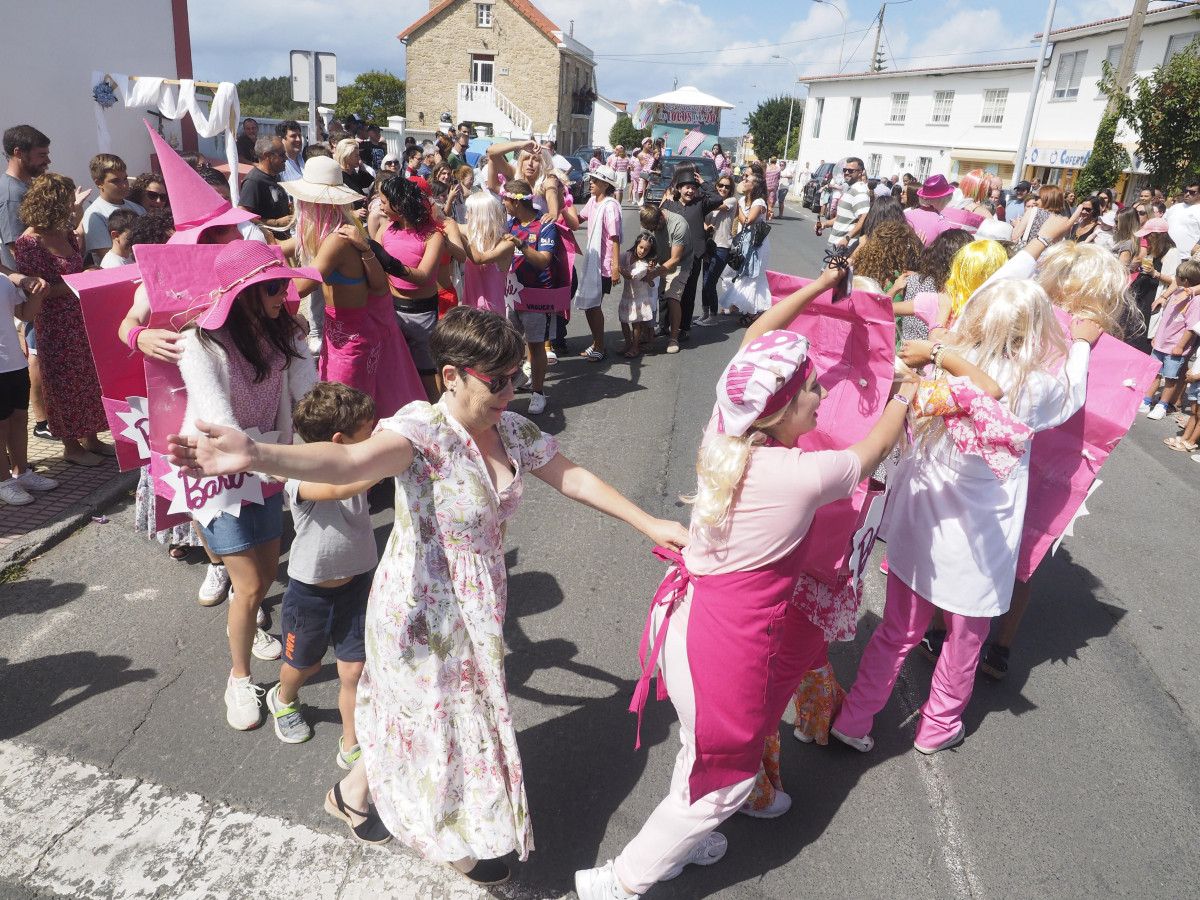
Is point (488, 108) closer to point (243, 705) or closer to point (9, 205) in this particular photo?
→ point (9, 205)

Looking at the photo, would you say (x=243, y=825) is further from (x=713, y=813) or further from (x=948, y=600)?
(x=948, y=600)

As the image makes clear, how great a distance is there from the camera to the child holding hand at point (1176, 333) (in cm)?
709

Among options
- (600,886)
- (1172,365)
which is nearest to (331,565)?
(600,886)

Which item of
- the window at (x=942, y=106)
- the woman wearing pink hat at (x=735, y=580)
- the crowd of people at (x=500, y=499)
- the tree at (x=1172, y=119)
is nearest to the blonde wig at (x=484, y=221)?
the crowd of people at (x=500, y=499)

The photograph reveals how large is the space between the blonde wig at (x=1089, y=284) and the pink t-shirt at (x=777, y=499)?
1.83m

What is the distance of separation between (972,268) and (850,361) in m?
0.89

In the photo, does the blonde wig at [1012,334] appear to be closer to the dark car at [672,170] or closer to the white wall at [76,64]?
the white wall at [76,64]

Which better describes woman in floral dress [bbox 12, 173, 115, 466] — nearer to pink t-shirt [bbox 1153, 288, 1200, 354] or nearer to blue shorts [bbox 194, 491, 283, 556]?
blue shorts [bbox 194, 491, 283, 556]

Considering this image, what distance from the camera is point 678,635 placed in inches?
86.4

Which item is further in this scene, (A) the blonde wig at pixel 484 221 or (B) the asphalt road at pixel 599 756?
(A) the blonde wig at pixel 484 221

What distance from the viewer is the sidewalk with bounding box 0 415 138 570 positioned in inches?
167

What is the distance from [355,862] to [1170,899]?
8.75 feet

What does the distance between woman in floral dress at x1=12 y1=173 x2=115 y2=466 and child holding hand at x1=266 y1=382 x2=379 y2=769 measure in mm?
2834

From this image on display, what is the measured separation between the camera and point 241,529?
2.86 meters
